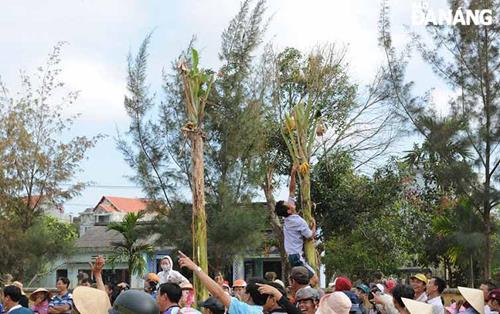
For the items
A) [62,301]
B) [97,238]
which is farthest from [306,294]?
[97,238]

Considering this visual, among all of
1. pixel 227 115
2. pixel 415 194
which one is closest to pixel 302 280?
pixel 227 115

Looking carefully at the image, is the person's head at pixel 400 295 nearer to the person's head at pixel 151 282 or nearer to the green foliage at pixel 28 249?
the person's head at pixel 151 282

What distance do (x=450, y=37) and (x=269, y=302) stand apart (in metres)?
14.2

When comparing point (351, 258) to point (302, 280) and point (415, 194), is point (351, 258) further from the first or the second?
point (302, 280)

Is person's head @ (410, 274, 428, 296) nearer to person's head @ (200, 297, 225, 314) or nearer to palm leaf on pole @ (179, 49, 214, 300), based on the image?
person's head @ (200, 297, 225, 314)

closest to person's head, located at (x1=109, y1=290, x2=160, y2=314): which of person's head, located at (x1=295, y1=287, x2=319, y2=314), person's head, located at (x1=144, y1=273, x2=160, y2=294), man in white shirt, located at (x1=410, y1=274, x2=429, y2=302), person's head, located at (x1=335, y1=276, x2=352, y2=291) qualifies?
person's head, located at (x1=295, y1=287, x2=319, y2=314)

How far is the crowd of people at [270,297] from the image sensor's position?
4785 mm

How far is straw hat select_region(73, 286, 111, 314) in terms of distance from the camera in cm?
470

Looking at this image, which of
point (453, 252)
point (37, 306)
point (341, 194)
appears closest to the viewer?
point (37, 306)

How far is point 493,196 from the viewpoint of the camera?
17.8 metres

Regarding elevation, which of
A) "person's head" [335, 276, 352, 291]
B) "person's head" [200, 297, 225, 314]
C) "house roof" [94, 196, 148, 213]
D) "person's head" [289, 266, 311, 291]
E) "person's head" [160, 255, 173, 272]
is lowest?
"person's head" [200, 297, 225, 314]

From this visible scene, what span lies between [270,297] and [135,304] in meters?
2.47

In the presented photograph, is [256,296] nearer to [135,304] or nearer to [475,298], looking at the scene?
[135,304]

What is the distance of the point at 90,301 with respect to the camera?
477 cm
